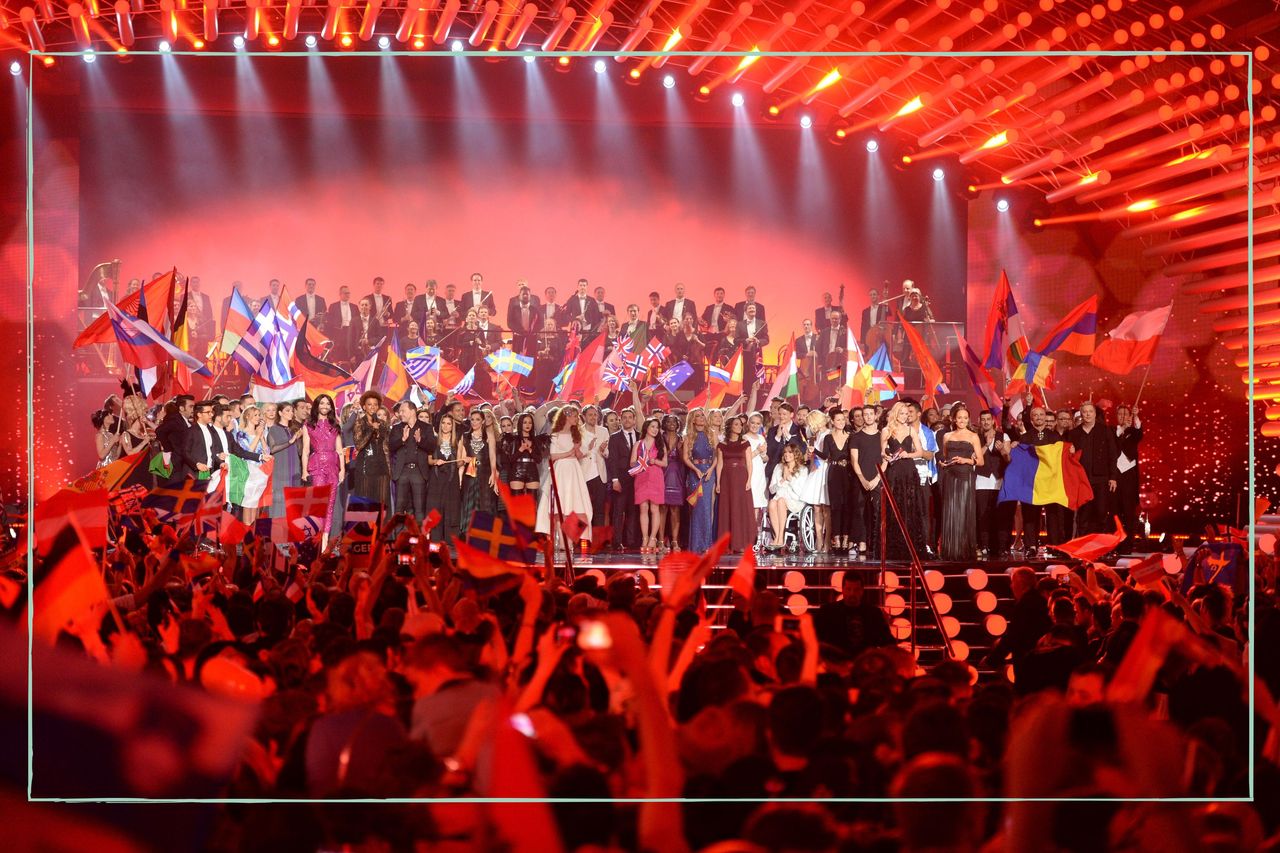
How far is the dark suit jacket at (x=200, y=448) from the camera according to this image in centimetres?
1366

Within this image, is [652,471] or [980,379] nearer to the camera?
[980,379]

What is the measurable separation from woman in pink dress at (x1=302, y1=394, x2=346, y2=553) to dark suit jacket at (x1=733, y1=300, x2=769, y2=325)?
18.2 feet

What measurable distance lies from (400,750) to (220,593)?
3.12 m

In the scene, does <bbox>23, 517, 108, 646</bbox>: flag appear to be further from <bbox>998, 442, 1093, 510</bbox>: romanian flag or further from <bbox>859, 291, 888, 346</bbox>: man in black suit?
<bbox>859, 291, 888, 346</bbox>: man in black suit

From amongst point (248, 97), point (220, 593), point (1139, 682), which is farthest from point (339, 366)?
point (1139, 682)

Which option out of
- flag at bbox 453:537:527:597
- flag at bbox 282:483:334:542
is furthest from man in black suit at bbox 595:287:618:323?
flag at bbox 453:537:527:597

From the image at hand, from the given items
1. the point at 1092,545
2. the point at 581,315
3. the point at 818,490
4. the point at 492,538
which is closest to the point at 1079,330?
the point at 818,490

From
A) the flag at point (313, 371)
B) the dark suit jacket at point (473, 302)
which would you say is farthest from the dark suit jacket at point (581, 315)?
the flag at point (313, 371)

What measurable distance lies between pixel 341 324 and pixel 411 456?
3679 mm

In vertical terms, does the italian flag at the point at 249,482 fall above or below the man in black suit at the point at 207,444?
below

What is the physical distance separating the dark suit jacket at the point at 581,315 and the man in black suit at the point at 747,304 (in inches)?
70.0

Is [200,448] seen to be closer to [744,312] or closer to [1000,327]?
[744,312]

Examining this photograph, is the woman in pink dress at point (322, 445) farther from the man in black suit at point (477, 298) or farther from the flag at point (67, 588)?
the flag at point (67, 588)

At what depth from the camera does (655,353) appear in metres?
16.8
